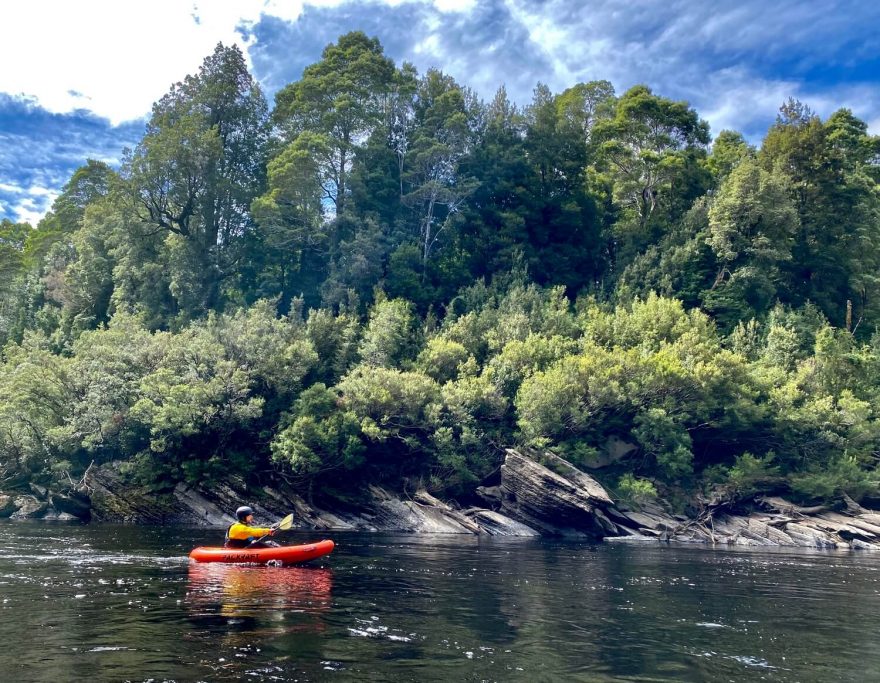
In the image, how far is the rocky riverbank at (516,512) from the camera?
3919 centimetres

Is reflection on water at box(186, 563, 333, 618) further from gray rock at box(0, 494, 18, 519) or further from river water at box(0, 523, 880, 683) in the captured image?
gray rock at box(0, 494, 18, 519)

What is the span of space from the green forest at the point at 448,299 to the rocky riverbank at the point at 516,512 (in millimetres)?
1227

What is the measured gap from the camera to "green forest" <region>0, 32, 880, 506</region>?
42.2 meters

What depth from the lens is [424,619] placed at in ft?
47.0

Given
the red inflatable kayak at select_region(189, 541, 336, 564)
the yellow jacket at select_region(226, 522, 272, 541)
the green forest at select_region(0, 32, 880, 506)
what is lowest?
the red inflatable kayak at select_region(189, 541, 336, 564)

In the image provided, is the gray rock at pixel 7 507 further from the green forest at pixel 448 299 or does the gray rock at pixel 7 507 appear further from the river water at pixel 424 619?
the river water at pixel 424 619

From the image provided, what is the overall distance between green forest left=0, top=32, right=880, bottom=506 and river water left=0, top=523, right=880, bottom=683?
17062 millimetres

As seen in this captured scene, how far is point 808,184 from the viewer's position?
5725 cm

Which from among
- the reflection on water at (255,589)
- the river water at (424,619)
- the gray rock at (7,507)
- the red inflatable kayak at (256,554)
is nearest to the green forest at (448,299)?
the gray rock at (7,507)

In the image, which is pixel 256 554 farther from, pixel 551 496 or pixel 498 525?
pixel 551 496

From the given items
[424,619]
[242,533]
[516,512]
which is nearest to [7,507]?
[242,533]

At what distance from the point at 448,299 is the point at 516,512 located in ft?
73.6

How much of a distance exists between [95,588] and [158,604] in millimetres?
2953

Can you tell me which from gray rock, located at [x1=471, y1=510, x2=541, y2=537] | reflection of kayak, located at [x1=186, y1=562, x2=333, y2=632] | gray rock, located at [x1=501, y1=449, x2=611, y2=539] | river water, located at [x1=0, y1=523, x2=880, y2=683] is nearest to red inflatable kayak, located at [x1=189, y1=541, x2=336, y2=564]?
reflection of kayak, located at [x1=186, y1=562, x2=333, y2=632]
